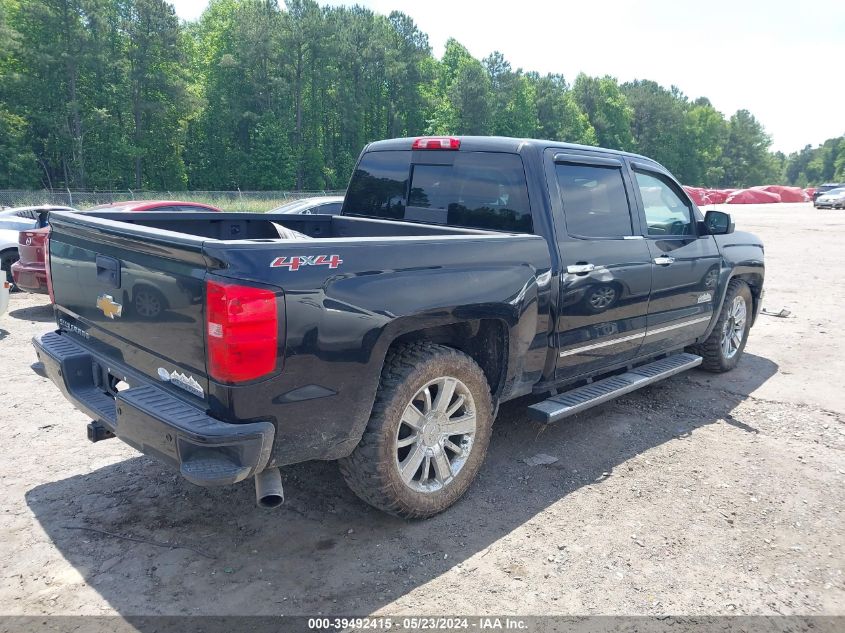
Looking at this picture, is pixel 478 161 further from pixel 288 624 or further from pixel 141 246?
pixel 288 624

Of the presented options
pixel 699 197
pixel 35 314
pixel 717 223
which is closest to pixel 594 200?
pixel 717 223

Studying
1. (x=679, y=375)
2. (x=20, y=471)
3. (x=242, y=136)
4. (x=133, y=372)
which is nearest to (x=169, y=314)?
(x=133, y=372)

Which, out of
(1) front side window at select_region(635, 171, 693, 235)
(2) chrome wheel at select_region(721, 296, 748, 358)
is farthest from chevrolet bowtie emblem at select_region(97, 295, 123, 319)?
(2) chrome wheel at select_region(721, 296, 748, 358)

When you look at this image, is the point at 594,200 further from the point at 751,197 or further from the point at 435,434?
the point at 751,197

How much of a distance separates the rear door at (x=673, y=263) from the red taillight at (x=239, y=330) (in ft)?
10.7

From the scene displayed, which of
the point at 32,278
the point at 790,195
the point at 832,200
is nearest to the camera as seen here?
the point at 32,278

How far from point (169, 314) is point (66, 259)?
124 cm

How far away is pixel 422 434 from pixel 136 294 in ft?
5.31

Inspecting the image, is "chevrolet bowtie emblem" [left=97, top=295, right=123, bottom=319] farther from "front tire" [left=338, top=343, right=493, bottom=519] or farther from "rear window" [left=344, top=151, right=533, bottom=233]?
"rear window" [left=344, top=151, right=533, bottom=233]

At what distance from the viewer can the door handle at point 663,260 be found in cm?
486

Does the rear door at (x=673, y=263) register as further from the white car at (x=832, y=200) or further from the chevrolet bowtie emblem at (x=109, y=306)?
the white car at (x=832, y=200)

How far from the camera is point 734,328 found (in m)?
6.48

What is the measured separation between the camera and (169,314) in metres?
2.80

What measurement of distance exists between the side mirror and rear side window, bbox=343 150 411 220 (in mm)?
2728
